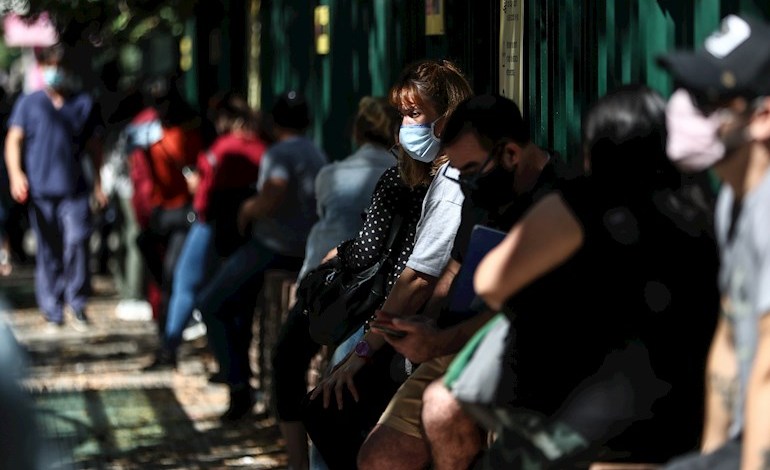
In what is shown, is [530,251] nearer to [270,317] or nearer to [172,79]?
[270,317]

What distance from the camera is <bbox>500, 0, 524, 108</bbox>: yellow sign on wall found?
6859 mm

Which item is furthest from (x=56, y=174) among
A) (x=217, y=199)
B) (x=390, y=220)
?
(x=390, y=220)

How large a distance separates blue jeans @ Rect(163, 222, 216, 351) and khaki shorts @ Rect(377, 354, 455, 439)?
16.5 feet

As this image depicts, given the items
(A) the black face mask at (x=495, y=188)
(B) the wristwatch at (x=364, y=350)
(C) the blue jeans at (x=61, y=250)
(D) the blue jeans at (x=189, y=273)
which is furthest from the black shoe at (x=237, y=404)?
(A) the black face mask at (x=495, y=188)

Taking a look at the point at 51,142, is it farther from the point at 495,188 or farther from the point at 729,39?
the point at 729,39

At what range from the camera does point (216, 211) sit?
32.4ft

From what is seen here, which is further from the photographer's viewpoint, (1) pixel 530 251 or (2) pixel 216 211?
(2) pixel 216 211

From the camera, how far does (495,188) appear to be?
4785 mm

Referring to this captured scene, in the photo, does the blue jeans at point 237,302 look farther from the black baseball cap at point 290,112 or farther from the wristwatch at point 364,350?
the wristwatch at point 364,350

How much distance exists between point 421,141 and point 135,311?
9.03 meters

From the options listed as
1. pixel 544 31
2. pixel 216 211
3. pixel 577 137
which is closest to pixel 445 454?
pixel 577 137

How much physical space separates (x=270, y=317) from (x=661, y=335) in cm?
554

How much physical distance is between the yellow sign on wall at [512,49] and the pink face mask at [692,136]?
322 cm

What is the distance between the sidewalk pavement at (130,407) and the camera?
845 cm
